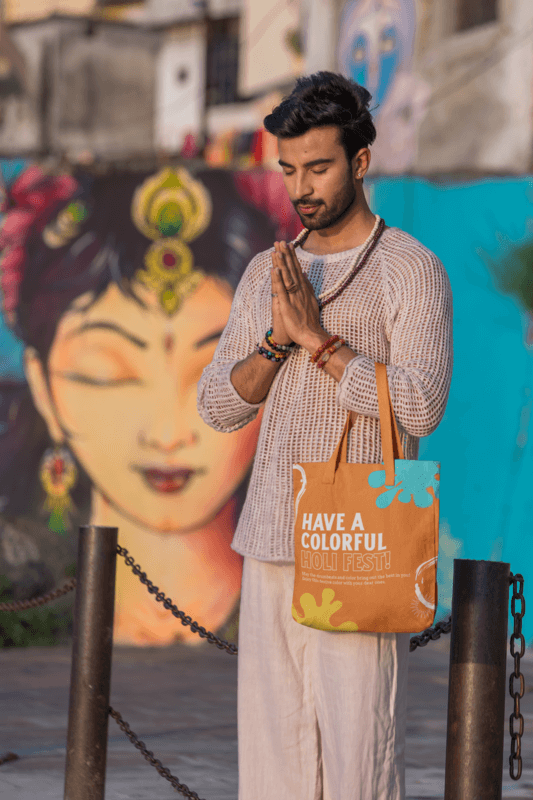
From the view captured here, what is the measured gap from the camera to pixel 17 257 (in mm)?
7918

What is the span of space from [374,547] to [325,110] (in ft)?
3.18

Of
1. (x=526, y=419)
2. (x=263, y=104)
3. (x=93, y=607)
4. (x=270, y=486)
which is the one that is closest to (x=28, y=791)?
(x=93, y=607)

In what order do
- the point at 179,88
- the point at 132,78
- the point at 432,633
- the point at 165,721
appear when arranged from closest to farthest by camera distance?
the point at 432,633 → the point at 165,721 → the point at 132,78 → the point at 179,88

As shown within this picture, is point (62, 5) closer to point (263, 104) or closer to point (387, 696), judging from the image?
point (263, 104)

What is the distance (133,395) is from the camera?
7859 millimetres

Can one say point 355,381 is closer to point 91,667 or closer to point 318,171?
point 318,171

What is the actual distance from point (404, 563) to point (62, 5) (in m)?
20.9

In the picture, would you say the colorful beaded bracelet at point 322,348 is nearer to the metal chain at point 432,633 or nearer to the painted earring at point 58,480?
the metal chain at point 432,633

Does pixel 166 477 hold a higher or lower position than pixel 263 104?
lower

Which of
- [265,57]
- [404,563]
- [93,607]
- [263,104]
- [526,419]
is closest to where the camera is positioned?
[404,563]

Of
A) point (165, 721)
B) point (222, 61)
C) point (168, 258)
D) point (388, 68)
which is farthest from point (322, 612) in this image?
point (222, 61)

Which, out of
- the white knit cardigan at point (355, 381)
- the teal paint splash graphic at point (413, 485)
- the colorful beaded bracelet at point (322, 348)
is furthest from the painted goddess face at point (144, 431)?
the teal paint splash graphic at point (413, 485)

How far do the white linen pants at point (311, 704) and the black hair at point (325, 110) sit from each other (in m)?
0.97

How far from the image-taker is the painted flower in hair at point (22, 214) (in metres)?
7.90
